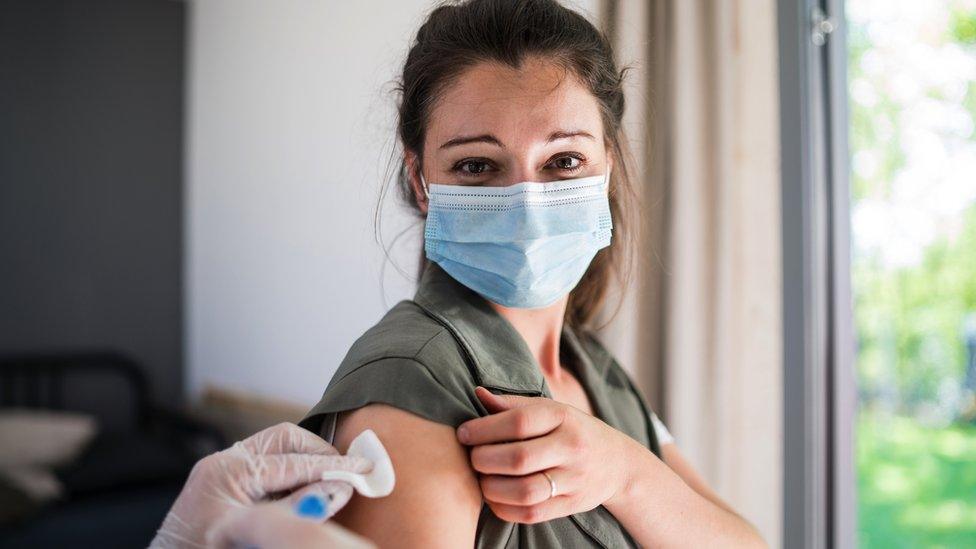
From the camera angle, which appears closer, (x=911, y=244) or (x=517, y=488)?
(x=517, y=488)

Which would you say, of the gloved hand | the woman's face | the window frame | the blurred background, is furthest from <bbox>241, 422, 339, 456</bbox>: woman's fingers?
the window frame

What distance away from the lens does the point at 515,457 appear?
0.70m

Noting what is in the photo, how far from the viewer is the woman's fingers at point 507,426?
2.33 ft

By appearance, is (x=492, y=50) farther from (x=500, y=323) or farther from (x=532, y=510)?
(x=532, y=510)

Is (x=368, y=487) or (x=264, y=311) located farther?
(x=264, y=311)

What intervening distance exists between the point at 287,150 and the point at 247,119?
0.31 feet

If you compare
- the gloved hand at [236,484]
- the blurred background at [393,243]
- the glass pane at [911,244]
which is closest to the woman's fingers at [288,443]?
the gloved hand at [236,484]

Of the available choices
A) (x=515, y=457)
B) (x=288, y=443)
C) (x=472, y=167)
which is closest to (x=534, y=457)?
(x=515, y=457)

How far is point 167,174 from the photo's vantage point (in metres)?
1.29

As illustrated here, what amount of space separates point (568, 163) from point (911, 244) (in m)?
1.46

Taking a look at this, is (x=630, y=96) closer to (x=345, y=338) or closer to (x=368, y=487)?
(x=345, y=338)

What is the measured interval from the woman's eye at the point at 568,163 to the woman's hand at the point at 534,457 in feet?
1.02

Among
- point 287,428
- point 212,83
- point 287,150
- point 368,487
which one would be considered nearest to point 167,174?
point 212,83

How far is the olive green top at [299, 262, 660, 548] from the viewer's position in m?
0.72
